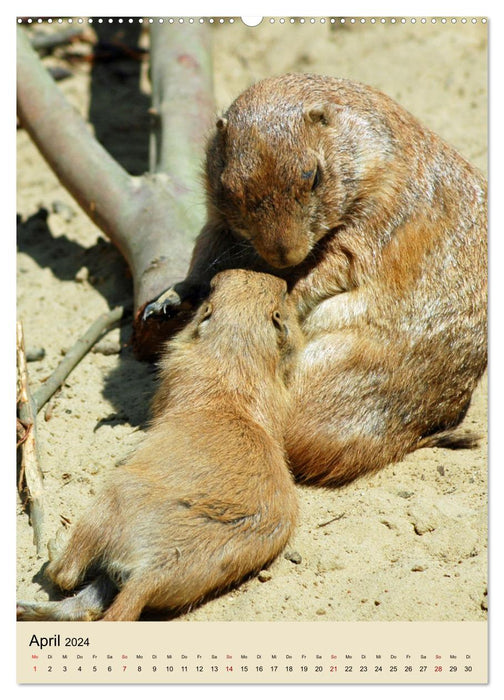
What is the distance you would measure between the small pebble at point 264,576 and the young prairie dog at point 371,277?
0.81m

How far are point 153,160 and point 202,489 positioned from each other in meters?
3.75

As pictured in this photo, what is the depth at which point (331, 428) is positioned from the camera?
→ 5.05 metres

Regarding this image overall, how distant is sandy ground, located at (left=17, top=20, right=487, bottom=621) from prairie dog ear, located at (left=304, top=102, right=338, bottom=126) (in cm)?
198

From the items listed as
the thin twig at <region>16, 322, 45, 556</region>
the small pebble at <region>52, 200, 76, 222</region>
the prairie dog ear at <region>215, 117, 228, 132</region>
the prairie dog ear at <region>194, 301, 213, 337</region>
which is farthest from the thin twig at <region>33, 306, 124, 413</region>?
the prairie dog ear at <region>215, 117, 228, 132</region>

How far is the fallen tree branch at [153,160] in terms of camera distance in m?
6.33

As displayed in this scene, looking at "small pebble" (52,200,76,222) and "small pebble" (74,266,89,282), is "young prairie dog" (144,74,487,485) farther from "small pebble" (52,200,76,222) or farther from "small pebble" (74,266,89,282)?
"small pebble" (52,200,76,222)

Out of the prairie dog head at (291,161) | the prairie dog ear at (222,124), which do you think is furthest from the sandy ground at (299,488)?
the prairie dog ear at (222,124)

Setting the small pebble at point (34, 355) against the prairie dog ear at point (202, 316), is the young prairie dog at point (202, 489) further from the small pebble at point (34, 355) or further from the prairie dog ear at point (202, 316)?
the small pebble at point (34, 355)

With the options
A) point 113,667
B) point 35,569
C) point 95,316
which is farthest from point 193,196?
point 113,667

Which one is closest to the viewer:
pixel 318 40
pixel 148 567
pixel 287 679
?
pixel 287 679

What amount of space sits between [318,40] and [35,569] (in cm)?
681

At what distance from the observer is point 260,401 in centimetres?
482

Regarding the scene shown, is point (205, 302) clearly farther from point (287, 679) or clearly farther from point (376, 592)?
point (287, 679)

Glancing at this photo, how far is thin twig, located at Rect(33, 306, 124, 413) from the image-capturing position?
567 centimetres
